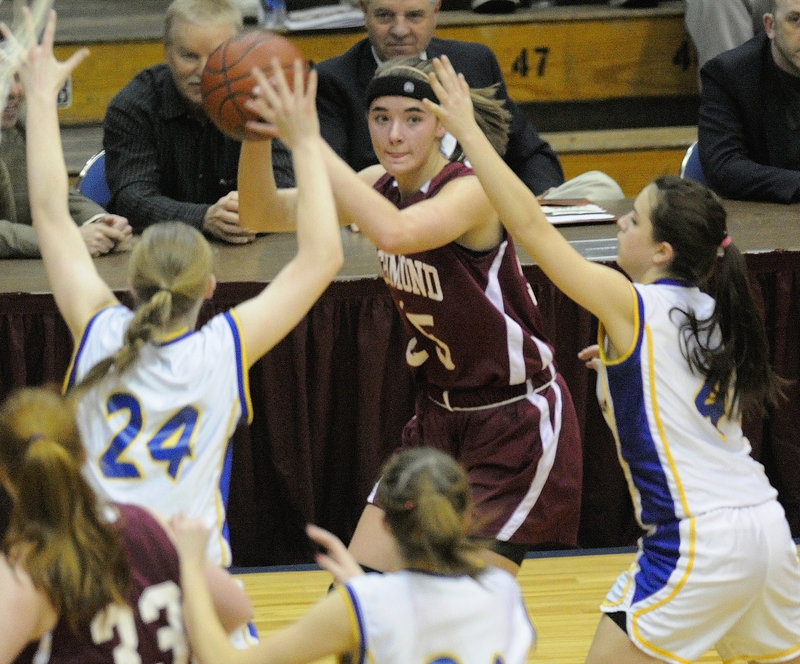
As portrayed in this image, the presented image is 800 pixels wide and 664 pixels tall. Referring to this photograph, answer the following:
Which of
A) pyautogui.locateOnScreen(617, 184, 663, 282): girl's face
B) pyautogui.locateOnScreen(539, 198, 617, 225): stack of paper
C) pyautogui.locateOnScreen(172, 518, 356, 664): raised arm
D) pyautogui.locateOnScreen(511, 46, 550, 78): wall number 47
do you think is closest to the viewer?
pyautogui.locateOnScreen(172, 518, 356, 664): raised arm

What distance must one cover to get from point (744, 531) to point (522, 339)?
2.57 ft

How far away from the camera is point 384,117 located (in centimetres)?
319

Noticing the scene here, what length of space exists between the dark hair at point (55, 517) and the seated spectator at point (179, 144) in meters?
2.63

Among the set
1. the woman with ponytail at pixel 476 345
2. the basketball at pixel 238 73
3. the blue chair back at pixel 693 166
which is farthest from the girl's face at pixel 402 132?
the blue chair back at pixel 693 166

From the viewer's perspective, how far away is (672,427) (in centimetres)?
274

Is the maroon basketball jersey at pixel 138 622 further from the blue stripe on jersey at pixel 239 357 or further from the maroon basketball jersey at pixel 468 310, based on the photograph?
the maroon basketball jersey at pixel 468 310

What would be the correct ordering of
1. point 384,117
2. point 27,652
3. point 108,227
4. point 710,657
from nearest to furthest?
point 27,652, point 384,117, point 710,657, point 108,227

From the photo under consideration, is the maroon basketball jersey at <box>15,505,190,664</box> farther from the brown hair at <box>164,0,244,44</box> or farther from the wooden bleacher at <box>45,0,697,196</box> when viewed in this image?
the wooden bleacher at <box>45,0,697,196</box>

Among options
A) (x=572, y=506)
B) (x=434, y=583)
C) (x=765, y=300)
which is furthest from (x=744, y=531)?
(x=765, y=300)

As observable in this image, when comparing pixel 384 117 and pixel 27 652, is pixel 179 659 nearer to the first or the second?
pixel 27 652

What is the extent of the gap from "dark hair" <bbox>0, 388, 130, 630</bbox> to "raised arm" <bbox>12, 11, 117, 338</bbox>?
1.85ft

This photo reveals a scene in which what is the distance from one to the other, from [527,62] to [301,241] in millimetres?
4888

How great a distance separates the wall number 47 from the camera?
23.4 feet

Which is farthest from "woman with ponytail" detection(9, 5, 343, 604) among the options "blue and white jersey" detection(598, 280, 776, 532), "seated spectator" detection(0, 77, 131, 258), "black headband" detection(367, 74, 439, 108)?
"seated spectator" detection(0, 77, 131, 258)
